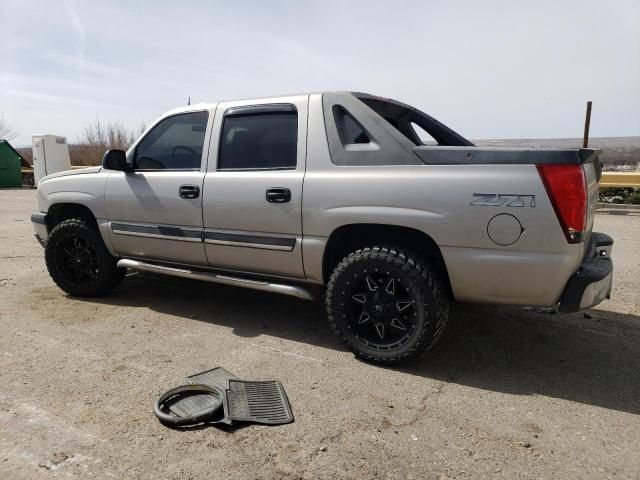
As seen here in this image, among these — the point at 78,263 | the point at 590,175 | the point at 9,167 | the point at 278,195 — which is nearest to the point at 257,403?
the point at 278,195

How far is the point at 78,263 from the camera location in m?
4.80

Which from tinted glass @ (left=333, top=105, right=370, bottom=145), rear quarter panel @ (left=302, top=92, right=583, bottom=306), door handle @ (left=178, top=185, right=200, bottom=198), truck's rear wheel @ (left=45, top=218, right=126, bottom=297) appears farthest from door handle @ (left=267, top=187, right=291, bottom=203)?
truck's rear wheel @ (left=45, top=218, right=126, bottom=297)

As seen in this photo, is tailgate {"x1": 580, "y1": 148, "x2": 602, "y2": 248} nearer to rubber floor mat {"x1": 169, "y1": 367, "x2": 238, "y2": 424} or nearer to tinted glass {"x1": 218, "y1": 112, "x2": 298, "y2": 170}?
tinted glass {"x1": 218, "y1": 112, "x2": 298, "y2": 170}

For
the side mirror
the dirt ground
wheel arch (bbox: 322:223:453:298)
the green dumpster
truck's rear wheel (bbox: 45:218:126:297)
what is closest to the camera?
the dirt ground

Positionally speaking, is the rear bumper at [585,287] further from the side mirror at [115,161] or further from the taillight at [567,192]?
the side mirror at [115,161]

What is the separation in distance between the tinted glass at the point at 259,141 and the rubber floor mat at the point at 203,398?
1561mm

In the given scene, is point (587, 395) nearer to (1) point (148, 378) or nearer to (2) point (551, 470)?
(2) point (551, 470)

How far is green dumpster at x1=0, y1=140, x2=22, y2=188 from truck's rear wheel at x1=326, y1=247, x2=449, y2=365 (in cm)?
2054

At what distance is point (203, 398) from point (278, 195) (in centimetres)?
149

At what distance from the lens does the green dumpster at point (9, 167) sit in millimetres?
19375

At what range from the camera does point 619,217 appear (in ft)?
36.0

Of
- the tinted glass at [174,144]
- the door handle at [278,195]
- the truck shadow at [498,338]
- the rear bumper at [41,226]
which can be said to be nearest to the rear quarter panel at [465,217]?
the door handle at [278,195]

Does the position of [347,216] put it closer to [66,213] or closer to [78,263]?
[78,263]

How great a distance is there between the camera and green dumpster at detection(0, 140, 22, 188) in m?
19.4
